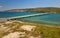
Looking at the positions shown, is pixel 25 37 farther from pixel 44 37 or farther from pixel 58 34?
pixel 58 34

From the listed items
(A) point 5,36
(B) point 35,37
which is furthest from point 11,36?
(B) point 35,37

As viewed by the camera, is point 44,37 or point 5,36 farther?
point 5,36

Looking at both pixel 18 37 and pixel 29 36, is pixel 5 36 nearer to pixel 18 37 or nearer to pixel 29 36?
pixel 18 37

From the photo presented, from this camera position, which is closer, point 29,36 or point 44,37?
point 44,37

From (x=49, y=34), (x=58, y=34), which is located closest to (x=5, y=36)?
(x=49, y=34)

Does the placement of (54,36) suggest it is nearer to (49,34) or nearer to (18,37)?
(49,34)

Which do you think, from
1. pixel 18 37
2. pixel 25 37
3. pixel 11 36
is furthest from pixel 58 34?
pixel 11 36

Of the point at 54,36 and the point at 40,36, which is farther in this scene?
the point at 40,36
